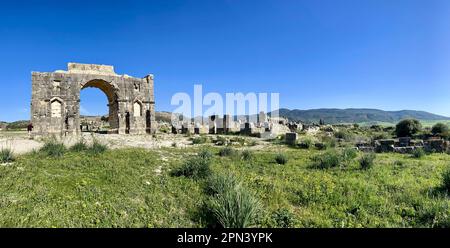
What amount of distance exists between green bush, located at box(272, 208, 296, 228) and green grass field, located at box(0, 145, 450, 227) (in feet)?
0.06

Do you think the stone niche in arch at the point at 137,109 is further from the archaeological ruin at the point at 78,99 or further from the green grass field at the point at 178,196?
the green grass field at the point at 178,196

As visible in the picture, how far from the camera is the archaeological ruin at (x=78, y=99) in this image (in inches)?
836

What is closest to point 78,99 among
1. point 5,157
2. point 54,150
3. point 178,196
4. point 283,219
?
point 54,150

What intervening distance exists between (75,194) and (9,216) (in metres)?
Answer: 1.62

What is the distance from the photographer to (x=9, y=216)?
4.34 meters

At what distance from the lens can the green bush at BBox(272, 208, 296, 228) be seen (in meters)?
5.19

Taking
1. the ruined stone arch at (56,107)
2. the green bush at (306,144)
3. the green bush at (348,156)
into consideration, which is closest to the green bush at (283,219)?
the green bush at (348,156)

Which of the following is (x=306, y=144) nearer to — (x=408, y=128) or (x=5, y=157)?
(x=5, y=157)

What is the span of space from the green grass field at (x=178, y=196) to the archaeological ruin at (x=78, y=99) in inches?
519

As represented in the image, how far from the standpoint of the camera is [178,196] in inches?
256
